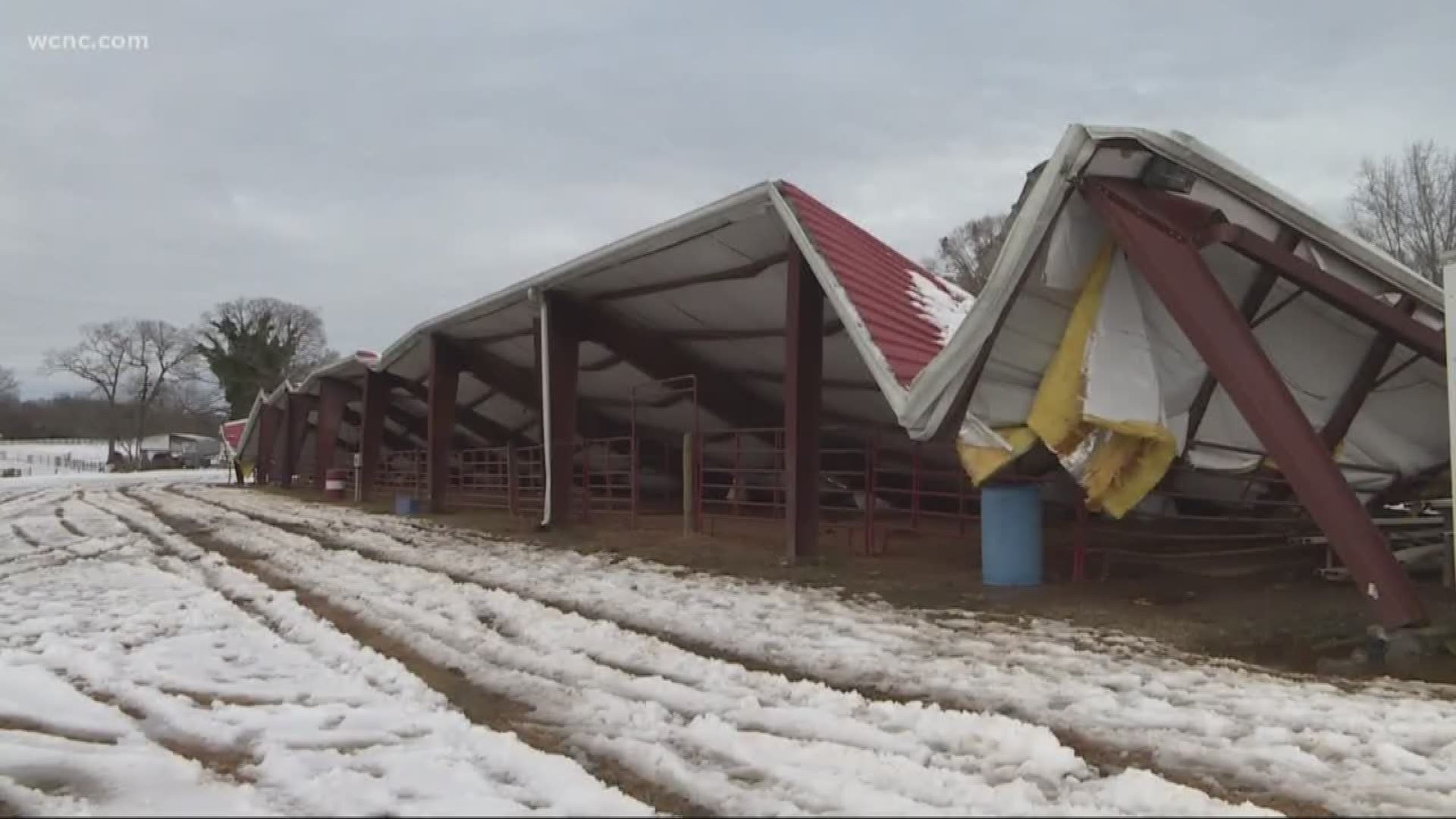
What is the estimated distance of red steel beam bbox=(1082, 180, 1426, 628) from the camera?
5.69m

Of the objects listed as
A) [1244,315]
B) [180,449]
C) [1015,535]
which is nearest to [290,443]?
[1015,535]

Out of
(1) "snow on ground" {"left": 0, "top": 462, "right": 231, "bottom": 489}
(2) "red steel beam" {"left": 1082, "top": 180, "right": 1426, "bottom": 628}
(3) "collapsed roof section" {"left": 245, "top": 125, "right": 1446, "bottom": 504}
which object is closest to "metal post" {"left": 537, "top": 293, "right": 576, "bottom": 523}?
(3) "collapsed roof section" {"left": 245, "top": 125, "right": 1446, "bottom": 504}

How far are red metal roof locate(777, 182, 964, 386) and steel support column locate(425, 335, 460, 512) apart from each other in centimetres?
954

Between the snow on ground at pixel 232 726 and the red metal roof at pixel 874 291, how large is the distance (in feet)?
16.2

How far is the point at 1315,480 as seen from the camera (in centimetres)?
588

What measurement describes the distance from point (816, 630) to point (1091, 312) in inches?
123

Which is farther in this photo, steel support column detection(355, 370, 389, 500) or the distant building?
the distant building

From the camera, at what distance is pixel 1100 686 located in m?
5.06

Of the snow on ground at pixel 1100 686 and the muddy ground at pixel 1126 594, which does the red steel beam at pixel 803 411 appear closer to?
the muddy ground at pixel 1126 594

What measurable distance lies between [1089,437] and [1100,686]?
2770 millimetres

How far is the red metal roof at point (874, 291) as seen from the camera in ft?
28.3

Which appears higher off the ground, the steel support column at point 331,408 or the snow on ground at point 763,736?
the steel support column at point 331,408

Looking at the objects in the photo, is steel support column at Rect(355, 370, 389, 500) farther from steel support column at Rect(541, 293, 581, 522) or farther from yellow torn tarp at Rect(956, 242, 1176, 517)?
yellow torn tarp at Rect(956, 242, 1176, 517)

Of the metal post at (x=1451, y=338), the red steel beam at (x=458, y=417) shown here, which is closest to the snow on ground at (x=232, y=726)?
the metal post at (x=1451, y=338)
